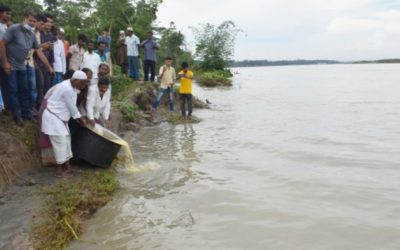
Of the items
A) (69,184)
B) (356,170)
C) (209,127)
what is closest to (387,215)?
(356,170)

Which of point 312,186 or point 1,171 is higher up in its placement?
point 1,171

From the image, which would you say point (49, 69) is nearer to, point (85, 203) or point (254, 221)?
point (85, 203)

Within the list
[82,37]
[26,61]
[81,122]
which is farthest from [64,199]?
[82,37]

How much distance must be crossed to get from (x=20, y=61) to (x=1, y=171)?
1836mm

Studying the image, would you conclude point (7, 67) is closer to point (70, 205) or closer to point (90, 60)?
point (70, 205)

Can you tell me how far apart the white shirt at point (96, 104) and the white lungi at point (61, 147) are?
0.64 m

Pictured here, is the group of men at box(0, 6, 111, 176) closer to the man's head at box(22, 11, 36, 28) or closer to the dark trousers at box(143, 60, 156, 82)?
the man's head at box(22, 11, 36, 28)

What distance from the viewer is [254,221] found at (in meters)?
5.58

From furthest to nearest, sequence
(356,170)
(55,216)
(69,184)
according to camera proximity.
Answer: (356,170), (69,184), (55,216)

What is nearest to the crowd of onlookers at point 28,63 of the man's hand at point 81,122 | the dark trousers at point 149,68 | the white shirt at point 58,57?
the white shirt at point 58,57

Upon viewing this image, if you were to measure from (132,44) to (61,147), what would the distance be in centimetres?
877

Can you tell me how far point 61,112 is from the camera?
619cm

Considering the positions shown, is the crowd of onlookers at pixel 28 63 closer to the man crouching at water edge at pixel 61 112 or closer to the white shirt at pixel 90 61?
the white shirt at pixel 90 61

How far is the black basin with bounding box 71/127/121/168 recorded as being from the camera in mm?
6809
